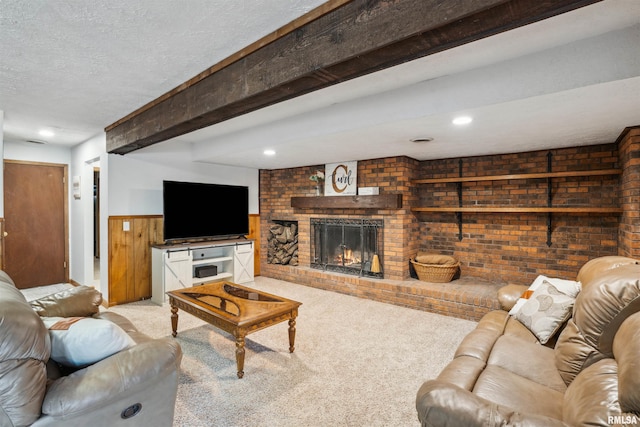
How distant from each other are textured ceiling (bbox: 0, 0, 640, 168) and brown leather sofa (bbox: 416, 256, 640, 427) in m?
1.14

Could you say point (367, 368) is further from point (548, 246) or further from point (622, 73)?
point (548, 246)

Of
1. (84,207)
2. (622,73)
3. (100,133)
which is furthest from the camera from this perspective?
(84,207)

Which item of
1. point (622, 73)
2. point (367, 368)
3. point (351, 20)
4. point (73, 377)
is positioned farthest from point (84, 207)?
point (622, 73)

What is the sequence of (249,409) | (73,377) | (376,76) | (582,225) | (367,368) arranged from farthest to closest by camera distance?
(582,225) < (367,368) < (376,76) < (249,409) < (73,377)

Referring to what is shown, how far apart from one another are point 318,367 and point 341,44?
7.42 ft

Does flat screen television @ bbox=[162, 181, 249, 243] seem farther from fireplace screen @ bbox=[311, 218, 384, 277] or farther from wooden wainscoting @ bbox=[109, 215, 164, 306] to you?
fireplace screen @ bbox=[311, 218, 384, 277]

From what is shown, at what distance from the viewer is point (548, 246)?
12.7ft

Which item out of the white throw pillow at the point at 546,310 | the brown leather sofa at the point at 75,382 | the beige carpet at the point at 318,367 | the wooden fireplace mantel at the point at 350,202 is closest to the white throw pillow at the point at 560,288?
the white throw pillow at the point at 546,310

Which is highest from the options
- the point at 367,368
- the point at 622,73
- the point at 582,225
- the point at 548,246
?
the point at 622,73

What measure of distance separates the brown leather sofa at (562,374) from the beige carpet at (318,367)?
0.60 m

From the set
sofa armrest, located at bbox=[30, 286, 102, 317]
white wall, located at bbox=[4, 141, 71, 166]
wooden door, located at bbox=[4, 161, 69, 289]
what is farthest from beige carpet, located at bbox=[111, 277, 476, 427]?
white wall, located at bbox=[4, 141, 71, 166]

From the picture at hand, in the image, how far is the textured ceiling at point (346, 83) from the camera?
5.22 ft

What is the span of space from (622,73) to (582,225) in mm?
2547

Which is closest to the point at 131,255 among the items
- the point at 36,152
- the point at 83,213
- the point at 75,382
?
the point at 83,213
